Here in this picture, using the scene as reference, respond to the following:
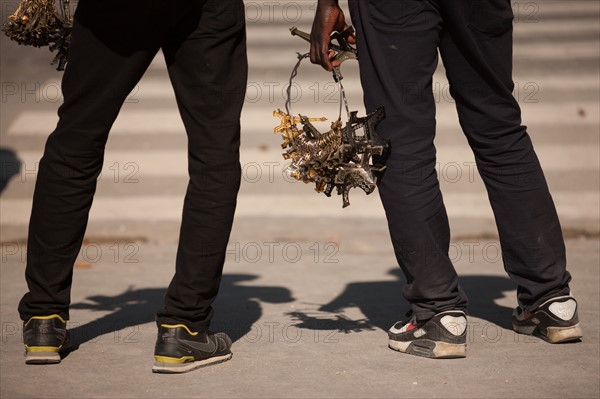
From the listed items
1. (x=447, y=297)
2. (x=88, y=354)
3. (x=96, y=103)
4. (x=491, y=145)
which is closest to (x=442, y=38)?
(x=491, y=145)

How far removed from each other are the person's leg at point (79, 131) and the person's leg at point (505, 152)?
1204 millimetres

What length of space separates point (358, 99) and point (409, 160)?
189 inches

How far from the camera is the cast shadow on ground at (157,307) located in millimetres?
4324

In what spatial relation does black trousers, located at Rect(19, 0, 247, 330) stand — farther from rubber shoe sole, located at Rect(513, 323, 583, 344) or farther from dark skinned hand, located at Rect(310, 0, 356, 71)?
rubber shoe sole, located at Rect(513, 323, 583, 344)

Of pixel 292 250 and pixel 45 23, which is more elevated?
pixel 45 23

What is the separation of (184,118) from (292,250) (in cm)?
229

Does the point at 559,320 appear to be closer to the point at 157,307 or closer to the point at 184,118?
the point at 184,118

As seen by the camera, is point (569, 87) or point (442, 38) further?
point (569, 87)

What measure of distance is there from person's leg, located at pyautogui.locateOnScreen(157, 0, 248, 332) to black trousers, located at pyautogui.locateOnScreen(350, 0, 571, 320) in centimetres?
52

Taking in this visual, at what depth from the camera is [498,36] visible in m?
3.99

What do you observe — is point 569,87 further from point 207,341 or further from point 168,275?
point 207,341

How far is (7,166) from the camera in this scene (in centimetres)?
749

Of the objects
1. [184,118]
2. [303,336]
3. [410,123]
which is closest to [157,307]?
[303,336]

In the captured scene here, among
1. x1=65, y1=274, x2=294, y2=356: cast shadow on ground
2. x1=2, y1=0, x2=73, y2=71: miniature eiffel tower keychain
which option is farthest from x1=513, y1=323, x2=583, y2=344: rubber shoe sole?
x1=2, y1=0, x2=73, y2=71: miniature eiffel tower keychain
